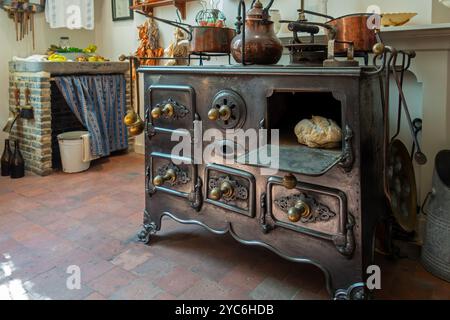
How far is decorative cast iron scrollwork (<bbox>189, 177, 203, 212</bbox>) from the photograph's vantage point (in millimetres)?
1819

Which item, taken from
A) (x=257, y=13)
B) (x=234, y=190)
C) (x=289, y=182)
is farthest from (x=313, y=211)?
(x=257, y=13)

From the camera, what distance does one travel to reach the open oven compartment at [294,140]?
1.43 meters

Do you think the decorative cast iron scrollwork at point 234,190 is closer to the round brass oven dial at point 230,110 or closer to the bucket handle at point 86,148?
the round brass oven dial at point 230,110

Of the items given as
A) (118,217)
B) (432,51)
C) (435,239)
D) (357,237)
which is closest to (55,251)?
(118,217)

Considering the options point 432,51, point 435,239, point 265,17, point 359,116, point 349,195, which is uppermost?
point 265,17

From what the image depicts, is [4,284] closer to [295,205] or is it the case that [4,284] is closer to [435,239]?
[295,205]

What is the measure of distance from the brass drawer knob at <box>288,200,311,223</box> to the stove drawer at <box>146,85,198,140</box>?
2.07 ft

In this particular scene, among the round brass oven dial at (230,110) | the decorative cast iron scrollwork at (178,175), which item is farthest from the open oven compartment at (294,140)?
the decorative cast iron scrollwork at (178,175)

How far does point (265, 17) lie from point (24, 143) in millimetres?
2772

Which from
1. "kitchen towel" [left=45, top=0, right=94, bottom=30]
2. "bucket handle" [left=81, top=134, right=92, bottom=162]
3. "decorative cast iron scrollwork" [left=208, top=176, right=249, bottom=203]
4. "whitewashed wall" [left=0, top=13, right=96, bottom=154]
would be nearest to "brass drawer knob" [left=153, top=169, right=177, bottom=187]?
"decorative cast iron scrollwork" [left=208, top=176, right=249, bottom=203]

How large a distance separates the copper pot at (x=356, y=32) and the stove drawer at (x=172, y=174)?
909mm

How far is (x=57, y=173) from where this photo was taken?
342 centimetres

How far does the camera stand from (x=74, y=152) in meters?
3.39

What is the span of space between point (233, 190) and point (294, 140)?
1.17 feet
